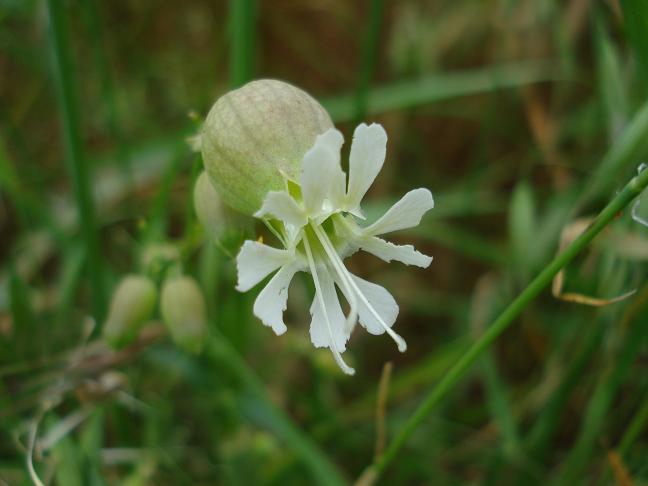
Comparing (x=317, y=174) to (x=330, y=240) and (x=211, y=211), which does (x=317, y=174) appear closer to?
(x=330, y=240)

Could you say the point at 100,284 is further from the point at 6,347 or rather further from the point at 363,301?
the point at 363,301

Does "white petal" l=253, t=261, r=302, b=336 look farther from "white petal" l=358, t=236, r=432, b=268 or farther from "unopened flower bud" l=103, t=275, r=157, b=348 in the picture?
"unopened flower bud" l=103, t=275, r=157, b=348

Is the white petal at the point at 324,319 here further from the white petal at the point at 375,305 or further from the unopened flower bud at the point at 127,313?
the unopened flower bud at the point at 127,313

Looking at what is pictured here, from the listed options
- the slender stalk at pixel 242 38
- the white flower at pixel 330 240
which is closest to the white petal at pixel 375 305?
the white flower at pixel 330 240

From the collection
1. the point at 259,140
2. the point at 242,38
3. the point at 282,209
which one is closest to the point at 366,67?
the point at 242,38

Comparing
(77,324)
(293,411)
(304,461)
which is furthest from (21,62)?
(304,461)

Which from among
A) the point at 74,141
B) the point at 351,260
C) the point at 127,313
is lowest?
the point at 351,260

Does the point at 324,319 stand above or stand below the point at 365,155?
below
